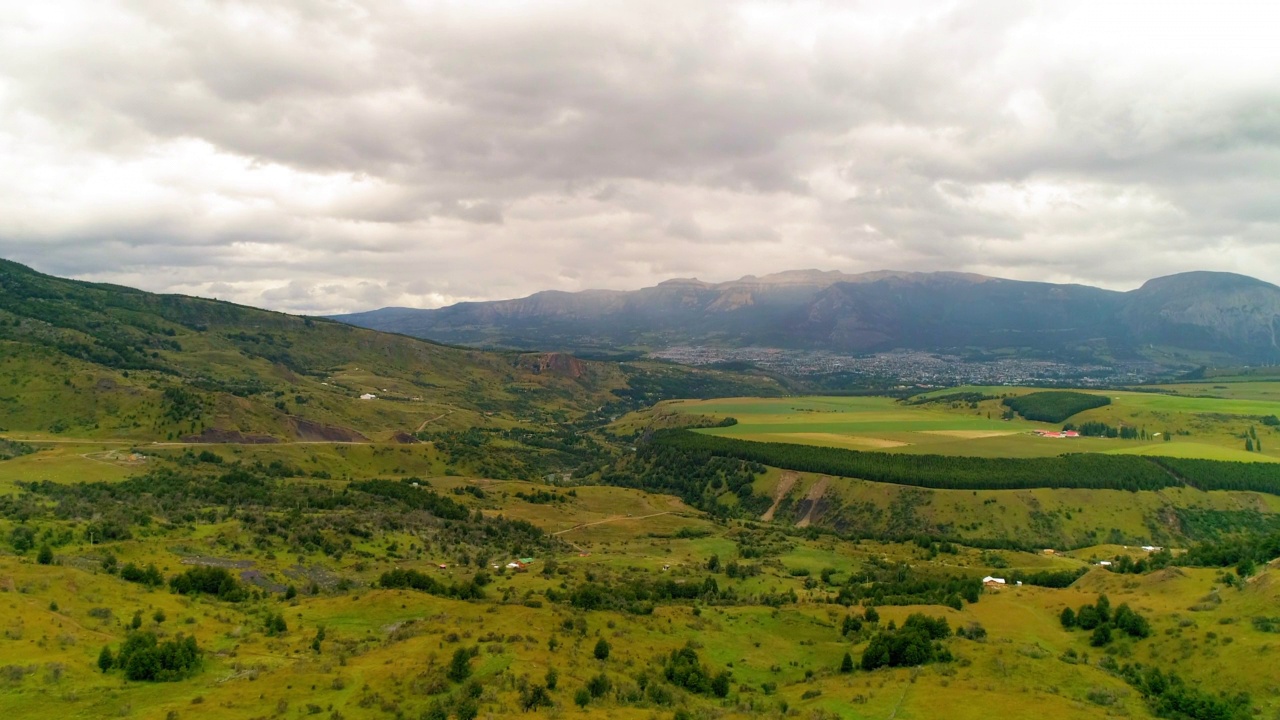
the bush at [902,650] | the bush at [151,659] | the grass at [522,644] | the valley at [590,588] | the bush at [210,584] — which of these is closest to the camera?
the grass at [522,644]

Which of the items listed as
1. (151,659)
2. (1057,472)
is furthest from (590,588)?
(1057,472)

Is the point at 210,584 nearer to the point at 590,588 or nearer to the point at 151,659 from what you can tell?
the point at 151,659

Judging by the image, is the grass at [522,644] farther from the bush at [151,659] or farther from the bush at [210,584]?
the bush at [210,584]

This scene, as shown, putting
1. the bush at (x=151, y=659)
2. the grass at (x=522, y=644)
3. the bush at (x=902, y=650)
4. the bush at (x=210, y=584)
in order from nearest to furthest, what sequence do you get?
the grass at (x=522, y=644) < the bush at (x=151, y=659) < the bush at (x=902, y=650) < the bush at (x=210, y=584)

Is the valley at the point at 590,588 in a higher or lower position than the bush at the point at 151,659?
lower

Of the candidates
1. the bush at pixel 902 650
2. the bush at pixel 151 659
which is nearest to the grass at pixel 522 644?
the bush at pixel 151 659

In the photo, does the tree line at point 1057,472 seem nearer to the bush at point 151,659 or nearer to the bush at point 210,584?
the bush at point 210,584

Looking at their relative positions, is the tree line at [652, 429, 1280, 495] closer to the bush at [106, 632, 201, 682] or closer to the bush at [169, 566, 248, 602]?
the bush at [169, 566, 248, 602]

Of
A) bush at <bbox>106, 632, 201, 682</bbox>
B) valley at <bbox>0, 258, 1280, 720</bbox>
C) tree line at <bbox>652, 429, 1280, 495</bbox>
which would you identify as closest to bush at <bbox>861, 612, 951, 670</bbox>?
valley at <bbox>0, 258, 1280, 720</bbox>

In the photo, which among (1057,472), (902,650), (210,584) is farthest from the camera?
(1057,472)

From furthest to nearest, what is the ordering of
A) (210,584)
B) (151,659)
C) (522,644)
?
(210,584) → (522,644) → (151,659)

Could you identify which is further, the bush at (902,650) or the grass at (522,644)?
the bush at (902,650)

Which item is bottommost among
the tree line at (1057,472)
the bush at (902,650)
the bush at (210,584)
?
the tree line at (1057,472)
